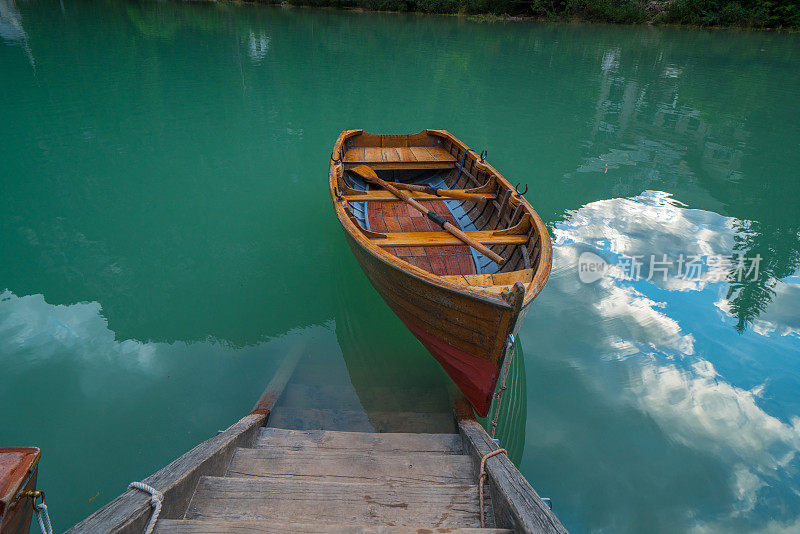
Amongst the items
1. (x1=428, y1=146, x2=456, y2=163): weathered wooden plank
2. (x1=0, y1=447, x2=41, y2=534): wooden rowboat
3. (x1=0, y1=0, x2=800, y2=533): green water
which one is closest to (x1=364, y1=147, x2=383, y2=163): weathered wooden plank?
(x1=428, y1=146, x2=456, y2=163): weathered wooden plank

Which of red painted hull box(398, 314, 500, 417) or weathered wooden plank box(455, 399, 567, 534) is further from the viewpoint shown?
red painted hull box(398, 314, 500, 417)

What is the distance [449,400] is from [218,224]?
482 cm

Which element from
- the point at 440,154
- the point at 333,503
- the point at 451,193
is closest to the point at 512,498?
the point at 333,503

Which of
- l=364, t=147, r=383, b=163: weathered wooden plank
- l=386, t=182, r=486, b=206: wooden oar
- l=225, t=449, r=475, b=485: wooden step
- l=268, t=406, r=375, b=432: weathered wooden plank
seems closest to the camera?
l=225, t=449, r=475, b=485: wooden step

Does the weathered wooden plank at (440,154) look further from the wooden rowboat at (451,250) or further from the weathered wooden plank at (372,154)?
the weathered wooden plank at (372,154)

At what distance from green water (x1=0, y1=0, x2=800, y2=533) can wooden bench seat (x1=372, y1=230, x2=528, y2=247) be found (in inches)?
43.3

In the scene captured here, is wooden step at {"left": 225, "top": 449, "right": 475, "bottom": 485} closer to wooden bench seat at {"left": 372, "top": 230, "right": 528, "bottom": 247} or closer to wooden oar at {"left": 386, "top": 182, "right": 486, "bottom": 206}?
wooden bench seat at {"left": 372, "top": 230, "right": 528, "bottom": 247}

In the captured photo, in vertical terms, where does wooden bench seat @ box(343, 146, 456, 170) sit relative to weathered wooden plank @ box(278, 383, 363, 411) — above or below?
above

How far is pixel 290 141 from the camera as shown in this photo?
34.6ft

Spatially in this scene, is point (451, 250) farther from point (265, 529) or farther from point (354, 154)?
point (265, 529)

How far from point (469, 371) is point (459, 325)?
438 mm

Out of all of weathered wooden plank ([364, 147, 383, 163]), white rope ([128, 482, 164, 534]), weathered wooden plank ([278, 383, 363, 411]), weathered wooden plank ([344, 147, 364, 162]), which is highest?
white rope ([128, 482, 164, 534])

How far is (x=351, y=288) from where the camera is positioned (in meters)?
5.64

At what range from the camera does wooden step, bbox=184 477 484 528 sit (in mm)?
2125
